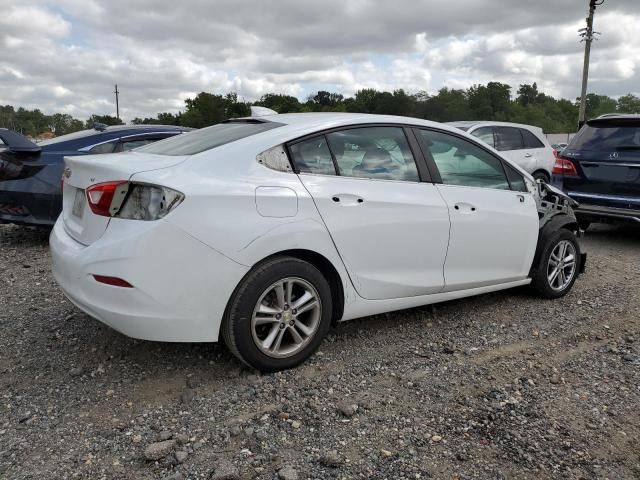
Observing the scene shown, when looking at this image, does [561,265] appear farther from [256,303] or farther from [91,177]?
[91,177]

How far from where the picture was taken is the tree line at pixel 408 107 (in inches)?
2820

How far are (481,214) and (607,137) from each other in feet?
12.7

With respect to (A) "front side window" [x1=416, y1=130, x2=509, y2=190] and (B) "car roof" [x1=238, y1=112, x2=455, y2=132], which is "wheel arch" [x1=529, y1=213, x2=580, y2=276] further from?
(B) "car roof" [x1=238, y1=112, x2=455, y2=132]

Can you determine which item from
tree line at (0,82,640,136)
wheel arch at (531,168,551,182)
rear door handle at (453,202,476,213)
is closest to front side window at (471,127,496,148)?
wheel arch at (531,168,551,182)

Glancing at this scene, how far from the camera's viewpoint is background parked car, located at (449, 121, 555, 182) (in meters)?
9.77

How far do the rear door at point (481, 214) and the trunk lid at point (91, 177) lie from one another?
1.89 m

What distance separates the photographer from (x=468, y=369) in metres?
3.43

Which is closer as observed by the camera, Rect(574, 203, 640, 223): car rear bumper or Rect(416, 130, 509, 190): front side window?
Rect(416, 130, 509, 190): front side window

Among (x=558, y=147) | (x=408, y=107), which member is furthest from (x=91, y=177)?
(x=408, y=107)

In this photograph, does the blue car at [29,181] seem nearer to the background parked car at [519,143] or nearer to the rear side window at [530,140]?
the background parked car at [519,143]

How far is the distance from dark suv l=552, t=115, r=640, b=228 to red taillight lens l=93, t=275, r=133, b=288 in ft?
19.4

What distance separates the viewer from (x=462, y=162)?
418 cm

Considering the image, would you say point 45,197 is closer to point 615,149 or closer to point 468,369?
point 468,369

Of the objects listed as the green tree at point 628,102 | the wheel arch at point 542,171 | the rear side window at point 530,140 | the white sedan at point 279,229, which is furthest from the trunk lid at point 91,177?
the green tree at point 628,102
